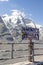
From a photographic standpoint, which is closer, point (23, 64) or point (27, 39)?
point (23, 64)

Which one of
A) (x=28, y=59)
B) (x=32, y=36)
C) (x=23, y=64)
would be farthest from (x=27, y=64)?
(x=32, y=36)

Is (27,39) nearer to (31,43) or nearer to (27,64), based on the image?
(31,43)

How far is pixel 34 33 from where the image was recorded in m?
11.1

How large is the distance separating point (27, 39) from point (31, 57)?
0.89 metres

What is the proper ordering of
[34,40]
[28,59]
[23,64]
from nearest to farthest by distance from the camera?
[23,64] < [28,59] < [34,40]

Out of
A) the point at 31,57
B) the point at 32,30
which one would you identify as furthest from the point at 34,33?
the point at 31,57

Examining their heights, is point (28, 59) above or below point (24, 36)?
below

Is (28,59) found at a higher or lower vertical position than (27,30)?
lower

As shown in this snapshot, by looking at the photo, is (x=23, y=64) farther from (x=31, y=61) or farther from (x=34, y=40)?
(x=34, y=40)

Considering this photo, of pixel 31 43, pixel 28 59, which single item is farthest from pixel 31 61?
pixel 31 43

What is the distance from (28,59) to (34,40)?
1.16 metres

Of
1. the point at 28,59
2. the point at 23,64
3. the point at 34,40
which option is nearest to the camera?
the point at 23,64

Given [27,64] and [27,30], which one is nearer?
[27,64]

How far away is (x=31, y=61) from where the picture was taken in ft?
35.6
